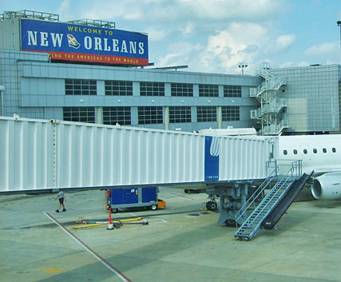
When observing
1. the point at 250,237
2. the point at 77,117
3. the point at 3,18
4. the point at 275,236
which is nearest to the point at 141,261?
Answer: the point at 250,237

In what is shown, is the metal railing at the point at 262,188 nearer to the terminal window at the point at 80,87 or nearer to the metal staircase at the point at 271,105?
the terminal window at the point at 80,87

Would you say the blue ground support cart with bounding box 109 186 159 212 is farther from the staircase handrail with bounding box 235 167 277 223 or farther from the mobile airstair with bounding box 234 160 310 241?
the mobile airstair with bounding box 234 160 310 241

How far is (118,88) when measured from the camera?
217 feet

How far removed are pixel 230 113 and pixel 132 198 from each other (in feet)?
154

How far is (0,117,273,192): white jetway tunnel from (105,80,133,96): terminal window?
38501mm

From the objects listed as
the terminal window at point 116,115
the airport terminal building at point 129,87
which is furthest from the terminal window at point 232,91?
the terminal window at point 116,115

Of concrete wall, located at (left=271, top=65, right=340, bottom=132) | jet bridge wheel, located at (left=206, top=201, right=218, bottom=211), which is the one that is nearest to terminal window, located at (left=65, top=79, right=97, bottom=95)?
concrete wall, located at (left=271, top=65, right=340, bottom=132)

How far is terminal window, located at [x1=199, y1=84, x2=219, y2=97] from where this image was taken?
76375mm

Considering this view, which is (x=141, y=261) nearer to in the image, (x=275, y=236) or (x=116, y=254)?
(x=116, y=254)

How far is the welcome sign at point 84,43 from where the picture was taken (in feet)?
Answer: 210

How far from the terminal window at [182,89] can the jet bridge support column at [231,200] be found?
44728mm

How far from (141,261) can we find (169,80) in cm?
5217

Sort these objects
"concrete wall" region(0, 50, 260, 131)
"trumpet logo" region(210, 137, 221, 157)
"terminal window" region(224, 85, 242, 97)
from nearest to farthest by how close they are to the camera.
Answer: "trumpet logo" region(210, 137, 221, 157) < "concrete wall" region(0, 50, 260, 131) < "terminal window" region(224, 85, 242, 97)

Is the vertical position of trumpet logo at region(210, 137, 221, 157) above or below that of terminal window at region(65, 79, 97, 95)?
below
